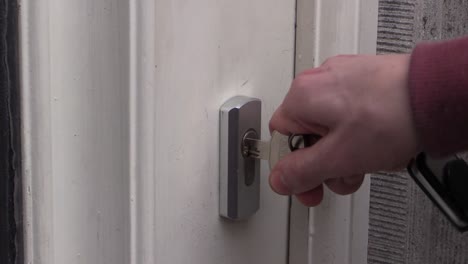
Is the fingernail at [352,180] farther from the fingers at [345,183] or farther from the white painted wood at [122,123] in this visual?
the white painted wood at [122,123]

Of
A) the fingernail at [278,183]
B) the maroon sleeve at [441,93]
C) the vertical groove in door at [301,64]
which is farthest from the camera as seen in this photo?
the vertical groove in door at [301,64]

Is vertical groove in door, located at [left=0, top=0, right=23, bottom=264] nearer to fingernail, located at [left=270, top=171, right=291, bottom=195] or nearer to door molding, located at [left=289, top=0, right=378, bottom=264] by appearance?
fingernail, located at [left=270, top=171, right=291, bottom=195]

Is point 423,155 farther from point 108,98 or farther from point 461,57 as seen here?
point 108,98

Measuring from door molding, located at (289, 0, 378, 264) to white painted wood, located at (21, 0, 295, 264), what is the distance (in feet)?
0.35

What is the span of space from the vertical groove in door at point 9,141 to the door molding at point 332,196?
32 cm

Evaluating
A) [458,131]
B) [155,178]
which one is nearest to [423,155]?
[458,131]

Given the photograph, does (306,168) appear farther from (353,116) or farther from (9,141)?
(9,141)

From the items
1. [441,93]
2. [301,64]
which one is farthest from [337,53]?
[441,93]

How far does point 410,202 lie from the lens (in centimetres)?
80

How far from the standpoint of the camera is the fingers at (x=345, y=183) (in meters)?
0.66

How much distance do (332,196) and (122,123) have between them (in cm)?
29

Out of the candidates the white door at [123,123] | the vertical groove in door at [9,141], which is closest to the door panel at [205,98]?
the white door at [123,123]

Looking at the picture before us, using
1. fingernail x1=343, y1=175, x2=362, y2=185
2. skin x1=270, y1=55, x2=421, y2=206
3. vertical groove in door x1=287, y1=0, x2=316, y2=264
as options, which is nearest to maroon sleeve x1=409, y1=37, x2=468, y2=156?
skin x1=270, y1=55, x2=421, y2=206

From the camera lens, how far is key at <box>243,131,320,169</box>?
2.02ft
